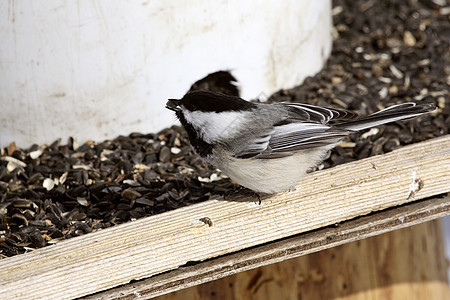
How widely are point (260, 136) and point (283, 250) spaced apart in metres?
0.50

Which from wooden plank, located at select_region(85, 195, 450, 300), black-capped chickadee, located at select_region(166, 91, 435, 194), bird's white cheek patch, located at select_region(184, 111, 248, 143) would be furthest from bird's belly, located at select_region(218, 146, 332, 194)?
wooden plank, located at select_region(85, 195, 450, 300)

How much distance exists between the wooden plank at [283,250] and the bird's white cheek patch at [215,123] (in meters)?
0.49

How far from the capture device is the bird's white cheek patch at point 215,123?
8.96ft

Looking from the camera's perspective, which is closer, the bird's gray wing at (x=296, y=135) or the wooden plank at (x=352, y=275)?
the bird's gray wing at (x=296, y=135)

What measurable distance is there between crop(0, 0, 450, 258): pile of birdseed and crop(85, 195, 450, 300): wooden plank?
1.73 feet

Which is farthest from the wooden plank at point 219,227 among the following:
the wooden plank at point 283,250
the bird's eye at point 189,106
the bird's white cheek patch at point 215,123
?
the bird's eye at point 189,106

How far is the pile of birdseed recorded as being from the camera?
9.84 ft

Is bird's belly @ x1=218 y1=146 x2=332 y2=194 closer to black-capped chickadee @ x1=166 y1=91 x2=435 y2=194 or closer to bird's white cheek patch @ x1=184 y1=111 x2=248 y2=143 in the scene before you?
black-capped chickadee @ x1=166 y1=91 x2=435 y2=194

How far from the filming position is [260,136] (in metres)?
2.84

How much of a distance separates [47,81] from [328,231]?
63.0 inches

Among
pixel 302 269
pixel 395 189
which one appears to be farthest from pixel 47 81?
pixel 395 189

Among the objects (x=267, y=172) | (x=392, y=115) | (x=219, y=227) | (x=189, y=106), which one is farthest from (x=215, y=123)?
(x=392, y=115)

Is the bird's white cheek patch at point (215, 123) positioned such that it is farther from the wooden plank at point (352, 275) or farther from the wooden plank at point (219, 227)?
the wooden plank at point (352, 275)

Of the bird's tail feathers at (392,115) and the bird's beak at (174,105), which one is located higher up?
the bird's beak at (174,105)
